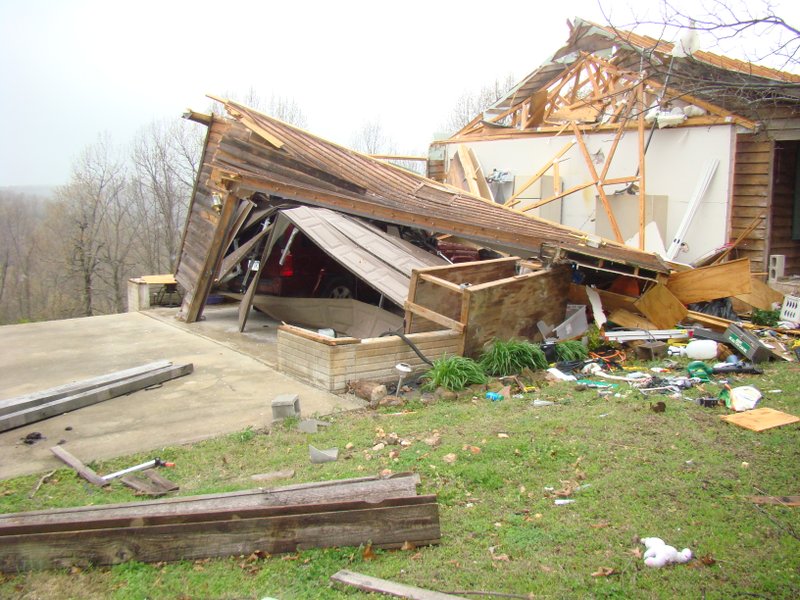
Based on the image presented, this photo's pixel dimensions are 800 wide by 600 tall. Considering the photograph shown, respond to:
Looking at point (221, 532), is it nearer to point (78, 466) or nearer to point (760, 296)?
point (78, 466)

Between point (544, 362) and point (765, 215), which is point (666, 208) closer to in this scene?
point (765, 215)

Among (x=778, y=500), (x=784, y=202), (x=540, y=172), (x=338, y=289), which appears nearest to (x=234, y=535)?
(x=778, y=500)

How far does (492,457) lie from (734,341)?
4.76m

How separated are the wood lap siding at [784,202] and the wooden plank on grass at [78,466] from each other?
36.4ft

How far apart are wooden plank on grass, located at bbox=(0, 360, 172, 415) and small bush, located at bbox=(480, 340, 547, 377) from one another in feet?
14.0

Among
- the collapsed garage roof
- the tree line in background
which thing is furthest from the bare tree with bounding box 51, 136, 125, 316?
the collapsed garage roof

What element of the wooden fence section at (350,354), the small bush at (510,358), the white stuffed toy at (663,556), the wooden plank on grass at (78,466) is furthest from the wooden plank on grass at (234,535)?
the small bush at (510,358)

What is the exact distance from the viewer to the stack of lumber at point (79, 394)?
22.2 ft

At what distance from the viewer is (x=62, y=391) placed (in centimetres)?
743

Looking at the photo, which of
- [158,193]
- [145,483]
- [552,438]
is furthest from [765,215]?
[158,193]

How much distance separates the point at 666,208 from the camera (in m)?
12.5

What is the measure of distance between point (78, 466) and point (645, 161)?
1136 centimetres

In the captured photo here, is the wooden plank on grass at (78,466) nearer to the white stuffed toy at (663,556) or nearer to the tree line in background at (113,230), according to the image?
the white stuffed toy at (663,556)

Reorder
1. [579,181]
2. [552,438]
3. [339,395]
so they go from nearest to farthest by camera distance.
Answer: [552,438], [339,395], [579,181]
